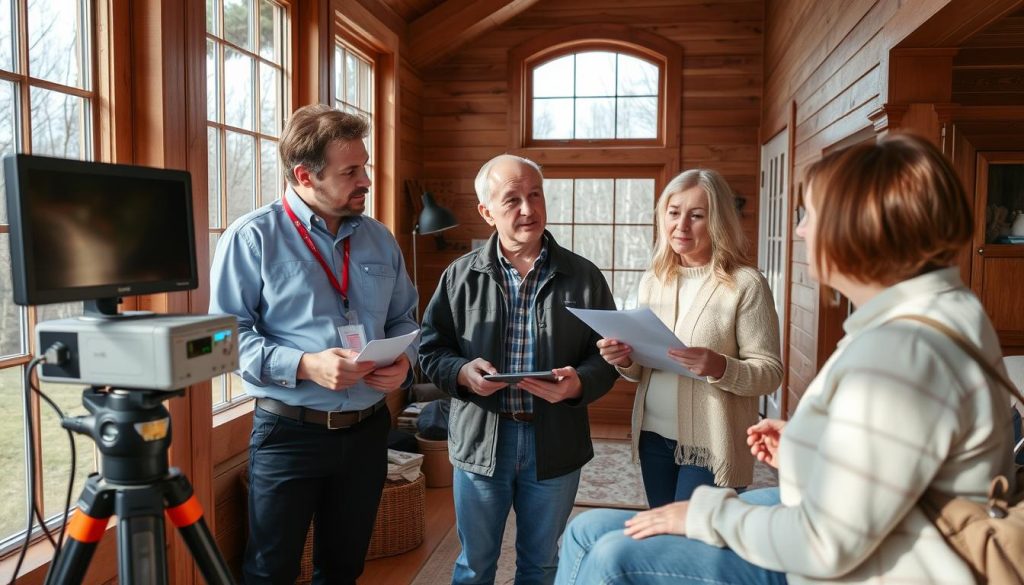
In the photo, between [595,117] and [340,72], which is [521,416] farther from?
[595,117]

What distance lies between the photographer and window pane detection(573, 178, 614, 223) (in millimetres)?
5617

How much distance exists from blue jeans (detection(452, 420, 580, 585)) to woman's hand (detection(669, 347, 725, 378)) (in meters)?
0.42

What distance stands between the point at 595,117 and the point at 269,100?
111 inches

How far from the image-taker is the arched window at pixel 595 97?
5.52m

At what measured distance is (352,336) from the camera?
2.00 metres

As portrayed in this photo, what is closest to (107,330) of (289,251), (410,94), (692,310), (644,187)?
(289,251)

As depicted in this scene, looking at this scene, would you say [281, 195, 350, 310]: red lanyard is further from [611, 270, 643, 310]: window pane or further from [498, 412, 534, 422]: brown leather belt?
[611, 270, 643, 310]: window pane

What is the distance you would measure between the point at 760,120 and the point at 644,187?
0.90m

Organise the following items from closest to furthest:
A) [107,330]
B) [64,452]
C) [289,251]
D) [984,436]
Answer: [984,436] < [107,330] < [289,251] < [64,452]

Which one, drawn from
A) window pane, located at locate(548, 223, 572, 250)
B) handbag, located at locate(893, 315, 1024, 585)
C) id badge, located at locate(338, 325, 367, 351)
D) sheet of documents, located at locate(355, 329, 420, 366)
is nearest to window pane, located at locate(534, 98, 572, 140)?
window pane, located at locate(548, 223, 572, 250)

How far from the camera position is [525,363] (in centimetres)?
202

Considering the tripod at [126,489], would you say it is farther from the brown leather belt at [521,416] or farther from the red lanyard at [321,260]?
the brown leather belt at [521,416]

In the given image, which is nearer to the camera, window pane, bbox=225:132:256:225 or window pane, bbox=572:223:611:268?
window pane, bbox=225:132:256:225

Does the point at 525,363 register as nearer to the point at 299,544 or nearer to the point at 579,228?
the point at 299,544
